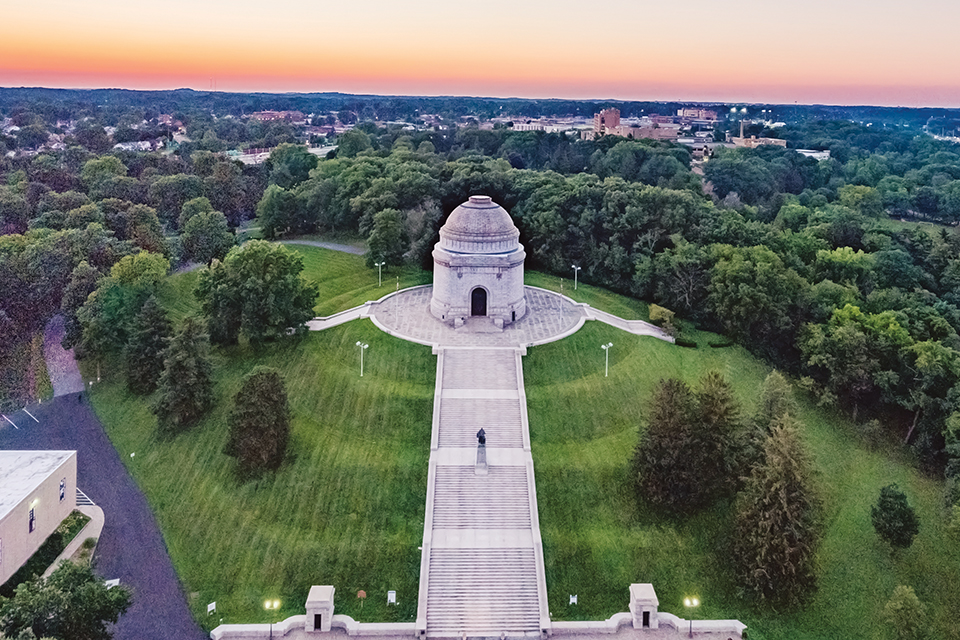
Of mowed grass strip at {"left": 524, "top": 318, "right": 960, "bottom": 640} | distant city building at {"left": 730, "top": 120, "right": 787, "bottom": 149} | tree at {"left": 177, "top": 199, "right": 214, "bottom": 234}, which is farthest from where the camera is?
distant city building at {"left": 730, "top": 120, "right": 787, "bottom": 149}

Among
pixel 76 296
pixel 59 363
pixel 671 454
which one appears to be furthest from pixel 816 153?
pixel 59 363

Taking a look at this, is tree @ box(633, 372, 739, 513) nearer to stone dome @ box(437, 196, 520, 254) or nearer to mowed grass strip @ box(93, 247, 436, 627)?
mowed grass strip @ box(93, 247, 436, 627)

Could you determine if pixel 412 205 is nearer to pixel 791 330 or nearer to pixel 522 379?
pixel 522 379

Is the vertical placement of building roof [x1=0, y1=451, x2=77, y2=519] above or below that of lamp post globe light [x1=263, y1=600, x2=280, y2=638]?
above

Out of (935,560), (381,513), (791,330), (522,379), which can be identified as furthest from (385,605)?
→ (791,330)

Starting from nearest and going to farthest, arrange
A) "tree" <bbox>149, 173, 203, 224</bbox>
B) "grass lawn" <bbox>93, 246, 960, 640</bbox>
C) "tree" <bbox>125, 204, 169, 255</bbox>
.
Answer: "grass lawn" <bbox>93, 246, 960, 640</bbox>
"tree" <bbox>125, 204, 169, 255</bbox>
"tree" <bbox>149, 173, 203, 224</bbox>

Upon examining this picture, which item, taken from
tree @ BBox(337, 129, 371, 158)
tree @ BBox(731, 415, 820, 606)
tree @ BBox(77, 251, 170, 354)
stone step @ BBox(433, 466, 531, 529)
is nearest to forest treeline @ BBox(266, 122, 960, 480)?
tree @ BBox(337, 129, 371, 158)

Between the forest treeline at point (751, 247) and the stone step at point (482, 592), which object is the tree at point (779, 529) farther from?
the forest treeline at point (751, 247)
